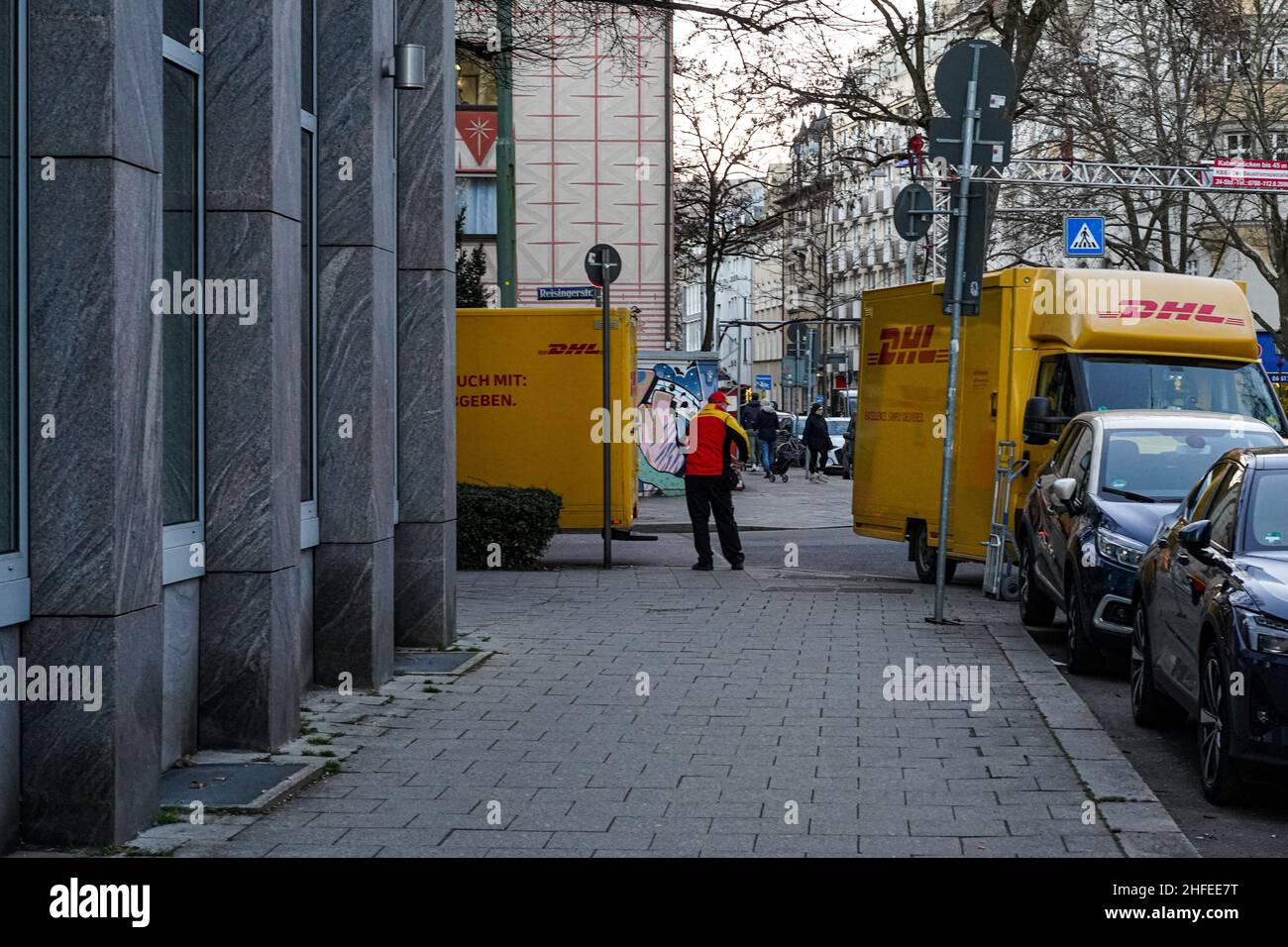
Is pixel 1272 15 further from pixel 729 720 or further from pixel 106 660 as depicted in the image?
pixel 106 660

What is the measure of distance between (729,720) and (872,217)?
3642 inches

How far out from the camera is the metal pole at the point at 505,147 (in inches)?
705

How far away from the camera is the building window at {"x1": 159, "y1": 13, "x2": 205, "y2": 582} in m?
8.02

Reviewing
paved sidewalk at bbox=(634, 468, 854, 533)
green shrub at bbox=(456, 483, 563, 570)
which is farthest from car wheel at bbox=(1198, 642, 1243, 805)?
paved sidewalk at bbox=(634, 468, 854, 533)

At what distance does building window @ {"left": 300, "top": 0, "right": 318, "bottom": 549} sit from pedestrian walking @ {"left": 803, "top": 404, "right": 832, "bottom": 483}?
34.0m

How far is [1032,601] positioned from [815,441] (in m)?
30.3

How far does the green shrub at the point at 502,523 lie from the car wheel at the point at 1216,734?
10.4 m

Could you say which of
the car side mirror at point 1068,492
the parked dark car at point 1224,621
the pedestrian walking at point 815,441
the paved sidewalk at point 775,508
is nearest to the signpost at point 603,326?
the paved sidewalk at point 775,508

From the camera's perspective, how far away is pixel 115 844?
21.0 feet

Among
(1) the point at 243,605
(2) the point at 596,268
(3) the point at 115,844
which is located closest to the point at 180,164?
(1) the point at 243,605

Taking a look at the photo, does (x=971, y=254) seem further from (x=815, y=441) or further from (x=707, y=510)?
(x=815, y=441)

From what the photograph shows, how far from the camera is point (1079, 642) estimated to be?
38.1ft

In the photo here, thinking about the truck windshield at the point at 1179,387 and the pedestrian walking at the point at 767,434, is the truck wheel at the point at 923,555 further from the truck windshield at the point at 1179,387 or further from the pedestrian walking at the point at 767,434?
the pedestrian walking at the point at 767,434

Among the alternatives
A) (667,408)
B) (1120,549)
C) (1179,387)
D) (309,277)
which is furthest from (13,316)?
(667,408)
